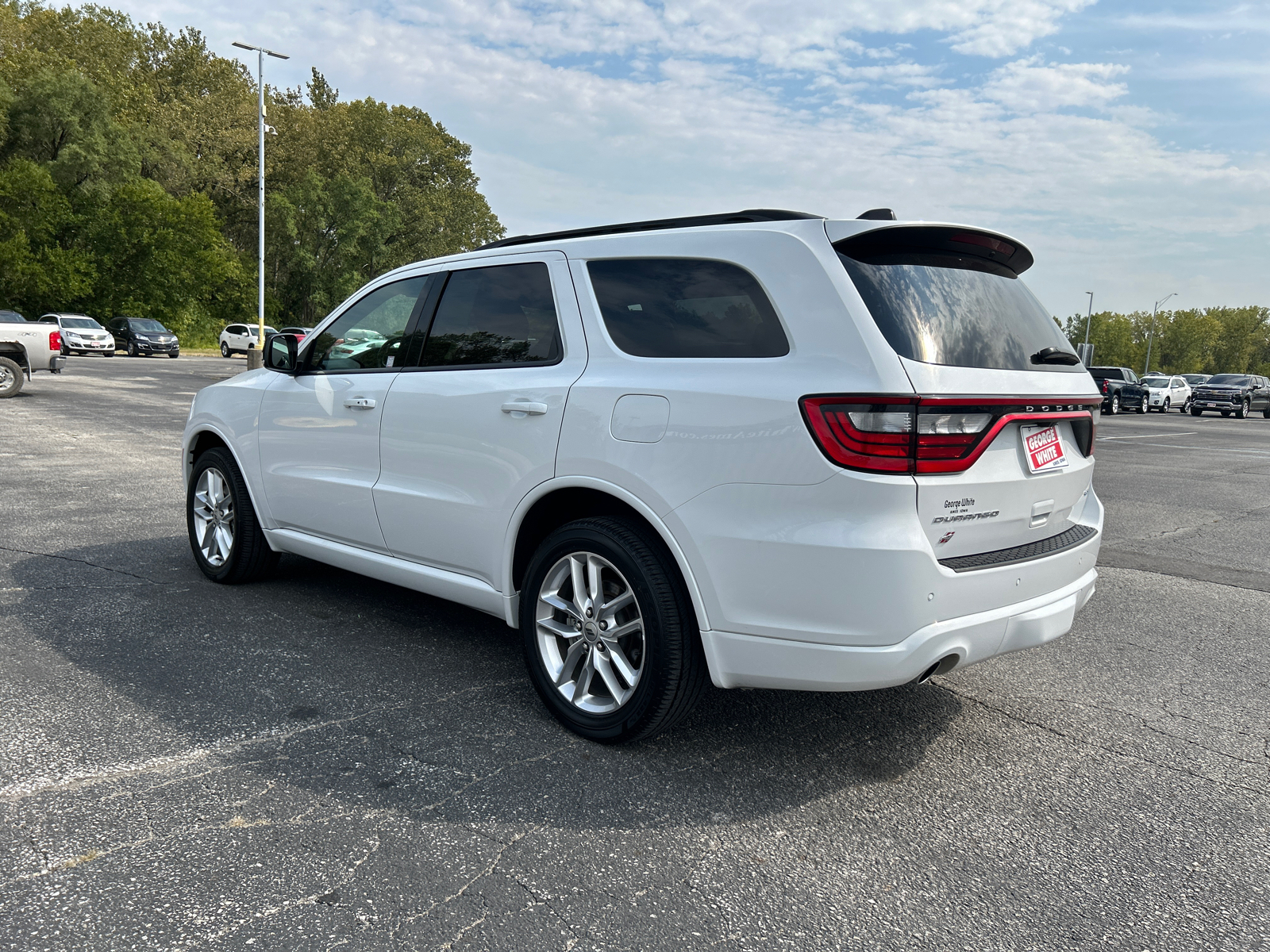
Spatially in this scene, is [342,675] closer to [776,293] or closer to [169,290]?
[776,293]

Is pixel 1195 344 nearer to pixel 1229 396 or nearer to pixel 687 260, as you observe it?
pixel 1229 396

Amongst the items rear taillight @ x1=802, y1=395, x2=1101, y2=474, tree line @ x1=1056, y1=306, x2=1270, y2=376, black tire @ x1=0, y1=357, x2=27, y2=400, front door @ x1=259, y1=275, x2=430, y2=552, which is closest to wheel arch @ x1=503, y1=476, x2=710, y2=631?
rear taillight @ x1=802, y1=395, x2=1101, y2=474

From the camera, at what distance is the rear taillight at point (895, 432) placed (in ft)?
9.19

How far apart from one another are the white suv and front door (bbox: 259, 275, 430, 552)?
19 cm

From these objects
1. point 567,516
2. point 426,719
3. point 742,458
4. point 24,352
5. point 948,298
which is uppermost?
point 948,298

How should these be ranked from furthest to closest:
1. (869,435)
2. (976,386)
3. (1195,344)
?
(1195,344) → (976,386) → (869,435)

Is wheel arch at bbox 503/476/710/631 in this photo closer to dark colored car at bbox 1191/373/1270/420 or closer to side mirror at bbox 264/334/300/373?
side mirror at bbox 264/334/300/373

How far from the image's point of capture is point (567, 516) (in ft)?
12.2

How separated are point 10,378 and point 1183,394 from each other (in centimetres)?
4950

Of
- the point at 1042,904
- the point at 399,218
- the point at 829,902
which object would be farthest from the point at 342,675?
the point at 399,218

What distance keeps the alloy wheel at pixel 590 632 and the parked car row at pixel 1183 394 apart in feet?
131

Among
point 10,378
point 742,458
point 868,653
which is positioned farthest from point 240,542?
point 10,378

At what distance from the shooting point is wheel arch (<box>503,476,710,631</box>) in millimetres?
3137

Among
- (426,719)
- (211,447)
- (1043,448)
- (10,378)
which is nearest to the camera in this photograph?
(1043,448)
